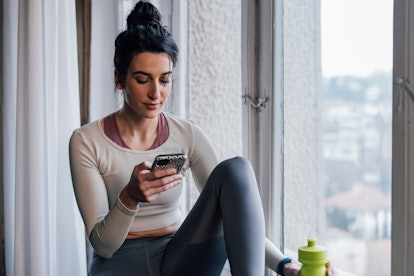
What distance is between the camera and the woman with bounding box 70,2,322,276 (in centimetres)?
108

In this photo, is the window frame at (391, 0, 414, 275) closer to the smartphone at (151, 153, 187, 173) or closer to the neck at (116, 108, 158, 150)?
the smartphone at (151, 153, 187, 173)

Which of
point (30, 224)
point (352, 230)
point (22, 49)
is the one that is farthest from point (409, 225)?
point (22, 49)

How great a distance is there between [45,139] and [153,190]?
765 millimetres

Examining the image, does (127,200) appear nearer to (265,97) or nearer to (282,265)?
(282,265)

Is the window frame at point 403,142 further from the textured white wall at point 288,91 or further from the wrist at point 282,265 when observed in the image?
the textured white wall at point 288,91

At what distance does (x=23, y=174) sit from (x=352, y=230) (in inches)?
41.6

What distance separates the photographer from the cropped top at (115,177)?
3.68ft

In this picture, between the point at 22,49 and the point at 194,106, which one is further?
the point at 194,106

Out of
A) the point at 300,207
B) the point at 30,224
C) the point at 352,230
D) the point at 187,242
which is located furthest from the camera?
the point at 30,224

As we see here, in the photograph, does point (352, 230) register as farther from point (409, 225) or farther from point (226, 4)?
point (226, 4)

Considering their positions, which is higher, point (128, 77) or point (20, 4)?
point (20, 4)

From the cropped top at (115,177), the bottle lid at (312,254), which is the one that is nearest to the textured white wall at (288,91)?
the cropped top at (115,177)

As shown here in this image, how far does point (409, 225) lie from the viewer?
104cm

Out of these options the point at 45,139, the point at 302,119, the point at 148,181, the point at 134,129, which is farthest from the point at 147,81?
the point at 45,139
